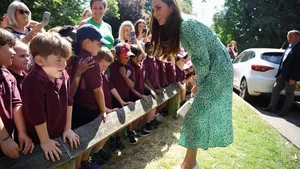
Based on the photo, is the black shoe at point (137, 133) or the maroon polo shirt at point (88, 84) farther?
the black shoe at point (137, 133)

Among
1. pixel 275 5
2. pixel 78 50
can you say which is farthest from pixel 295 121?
pixel 275 5

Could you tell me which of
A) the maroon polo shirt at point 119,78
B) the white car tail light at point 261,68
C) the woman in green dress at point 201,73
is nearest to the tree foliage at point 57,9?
the maroon polo shirt at point 119,78

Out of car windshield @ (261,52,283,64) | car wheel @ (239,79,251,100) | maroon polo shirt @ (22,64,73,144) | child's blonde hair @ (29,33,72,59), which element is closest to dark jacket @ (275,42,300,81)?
car windshield @ (261,52,283,64)

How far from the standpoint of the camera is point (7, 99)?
183 centimetres

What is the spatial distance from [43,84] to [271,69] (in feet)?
20.4

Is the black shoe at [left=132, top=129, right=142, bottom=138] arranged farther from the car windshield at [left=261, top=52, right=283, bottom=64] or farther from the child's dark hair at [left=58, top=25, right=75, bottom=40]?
the car windshield at [left=261, top=52, right=283, bottom=64]

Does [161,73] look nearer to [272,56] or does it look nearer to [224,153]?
[224,153]

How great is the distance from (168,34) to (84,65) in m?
0.89

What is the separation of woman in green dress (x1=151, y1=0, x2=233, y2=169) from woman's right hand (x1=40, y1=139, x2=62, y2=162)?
53.3 inches

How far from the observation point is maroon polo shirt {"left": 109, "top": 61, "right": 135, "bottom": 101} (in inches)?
143

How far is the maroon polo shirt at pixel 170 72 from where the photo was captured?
5.04m

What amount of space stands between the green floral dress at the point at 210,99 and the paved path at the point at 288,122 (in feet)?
7.64

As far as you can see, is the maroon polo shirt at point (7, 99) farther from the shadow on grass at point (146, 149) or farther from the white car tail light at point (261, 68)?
the white car tail light at point (261, 68)

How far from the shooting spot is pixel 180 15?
2.52m
